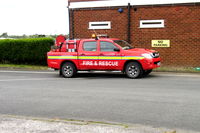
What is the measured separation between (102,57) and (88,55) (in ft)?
2.22

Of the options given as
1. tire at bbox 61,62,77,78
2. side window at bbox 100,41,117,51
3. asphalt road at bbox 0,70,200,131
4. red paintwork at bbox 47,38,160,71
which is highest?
side window at bbox 100,41,117,51

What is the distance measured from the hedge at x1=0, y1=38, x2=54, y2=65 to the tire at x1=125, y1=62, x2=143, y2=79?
790 centimetres

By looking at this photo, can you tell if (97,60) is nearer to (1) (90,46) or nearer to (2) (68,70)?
(1) (90,46)

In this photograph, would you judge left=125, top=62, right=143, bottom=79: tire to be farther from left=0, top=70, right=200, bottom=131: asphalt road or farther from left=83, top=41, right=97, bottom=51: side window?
left=83, top=41, right=97, bottom=51: side window

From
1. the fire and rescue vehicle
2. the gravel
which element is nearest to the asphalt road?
the gravel

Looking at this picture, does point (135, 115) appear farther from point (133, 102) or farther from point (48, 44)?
point (48, 44)

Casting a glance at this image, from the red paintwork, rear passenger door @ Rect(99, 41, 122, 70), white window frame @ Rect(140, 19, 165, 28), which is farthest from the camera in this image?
white window frame @ Rect(140, 19, 165, 28)

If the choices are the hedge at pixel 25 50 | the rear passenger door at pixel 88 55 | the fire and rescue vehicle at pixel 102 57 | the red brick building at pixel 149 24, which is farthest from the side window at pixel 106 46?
the hedge at pixel 25 50

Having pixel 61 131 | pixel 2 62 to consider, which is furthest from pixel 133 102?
pixel 2 62

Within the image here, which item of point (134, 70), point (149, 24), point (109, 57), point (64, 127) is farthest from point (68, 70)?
point (64, 127)

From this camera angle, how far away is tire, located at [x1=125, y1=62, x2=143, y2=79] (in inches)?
510

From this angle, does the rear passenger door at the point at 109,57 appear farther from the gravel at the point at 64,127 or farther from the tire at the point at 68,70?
the gravel at the point at 64,127

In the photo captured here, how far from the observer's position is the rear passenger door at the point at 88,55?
44.7ft

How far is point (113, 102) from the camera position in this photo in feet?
26.7
